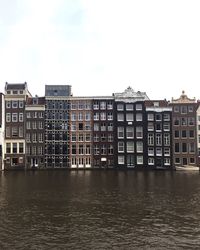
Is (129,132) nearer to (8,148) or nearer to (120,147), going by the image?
(120,147)

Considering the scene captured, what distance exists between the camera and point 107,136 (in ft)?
374

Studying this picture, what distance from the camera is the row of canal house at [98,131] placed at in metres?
112

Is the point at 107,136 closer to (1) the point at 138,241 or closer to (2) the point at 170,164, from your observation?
(2) the point at 170,164

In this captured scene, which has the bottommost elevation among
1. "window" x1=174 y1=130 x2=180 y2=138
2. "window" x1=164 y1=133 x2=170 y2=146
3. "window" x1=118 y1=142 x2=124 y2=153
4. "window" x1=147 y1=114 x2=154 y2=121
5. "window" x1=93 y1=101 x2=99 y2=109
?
"window" x1=118 y1=142 x2=124 y2=153

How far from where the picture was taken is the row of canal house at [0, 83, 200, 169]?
367 feet

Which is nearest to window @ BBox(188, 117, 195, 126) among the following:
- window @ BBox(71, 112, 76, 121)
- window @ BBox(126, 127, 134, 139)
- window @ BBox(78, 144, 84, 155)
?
window @ BBox(126, 127, 134, 139)

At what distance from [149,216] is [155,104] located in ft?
284

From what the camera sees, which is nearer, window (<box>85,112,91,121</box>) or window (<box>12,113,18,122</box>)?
window (<box>12,113,18,122</box>)

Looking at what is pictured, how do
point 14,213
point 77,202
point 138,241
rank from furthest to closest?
1. point 77,202
2. point 14,213
3. point 138,241

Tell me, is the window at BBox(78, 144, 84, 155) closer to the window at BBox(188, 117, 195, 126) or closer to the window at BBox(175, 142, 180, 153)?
the window at BBox(175, 142, 180, 153)

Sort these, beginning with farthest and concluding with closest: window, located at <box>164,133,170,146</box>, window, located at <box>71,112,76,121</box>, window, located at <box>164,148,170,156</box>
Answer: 1. window, located at <box>71,112,76,121</box>
2. window, located at <box>164,133,170,146</box>
3. window, located at <box>164,148,170,156</box>

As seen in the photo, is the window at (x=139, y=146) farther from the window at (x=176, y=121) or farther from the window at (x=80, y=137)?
the window at (x=80, y=137)

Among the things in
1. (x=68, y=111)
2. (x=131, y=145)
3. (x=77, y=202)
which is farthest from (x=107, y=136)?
→ (x=77, y=202)

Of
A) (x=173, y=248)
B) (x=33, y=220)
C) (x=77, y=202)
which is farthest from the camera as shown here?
(x=77, y=202)
